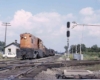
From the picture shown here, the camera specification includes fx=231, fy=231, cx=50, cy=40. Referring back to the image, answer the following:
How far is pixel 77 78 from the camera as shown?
10.1 meters

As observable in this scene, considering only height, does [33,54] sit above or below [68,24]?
below

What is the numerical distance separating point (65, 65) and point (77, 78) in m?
10.8

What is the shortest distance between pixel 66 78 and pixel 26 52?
23.9m

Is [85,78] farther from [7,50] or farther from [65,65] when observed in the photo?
[7,50]

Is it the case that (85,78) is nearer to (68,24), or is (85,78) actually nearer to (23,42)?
(68,24)

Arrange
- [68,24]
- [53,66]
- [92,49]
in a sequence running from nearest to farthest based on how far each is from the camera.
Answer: [53,66]
[68,24]
[92,49]

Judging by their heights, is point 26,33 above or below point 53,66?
above

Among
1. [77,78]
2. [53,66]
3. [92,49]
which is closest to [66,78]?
[77,78]

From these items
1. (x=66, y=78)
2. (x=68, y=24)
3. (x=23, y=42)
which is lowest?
(x=66, y=78)

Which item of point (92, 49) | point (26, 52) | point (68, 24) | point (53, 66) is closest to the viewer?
point (53, 66)

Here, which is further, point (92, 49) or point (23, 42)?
point (92, 49)

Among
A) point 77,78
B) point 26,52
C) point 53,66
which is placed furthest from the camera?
point 26,52

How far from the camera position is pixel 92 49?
117 meters

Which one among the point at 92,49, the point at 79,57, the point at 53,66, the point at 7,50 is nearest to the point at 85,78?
the point at 53,66
